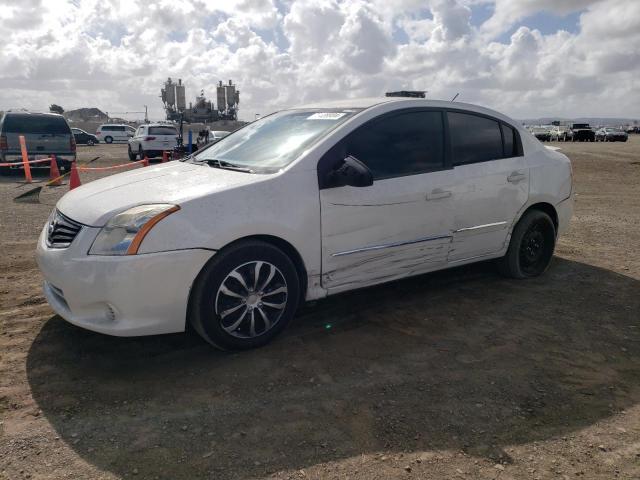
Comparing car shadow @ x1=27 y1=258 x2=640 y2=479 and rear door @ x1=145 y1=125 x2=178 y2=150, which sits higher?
rear door @ x1=145 y1=125 x2=178 y2=150

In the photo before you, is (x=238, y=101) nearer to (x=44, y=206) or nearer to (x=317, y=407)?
(x=44, y=206)

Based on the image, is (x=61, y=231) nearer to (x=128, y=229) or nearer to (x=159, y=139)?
(x=128, y=229)

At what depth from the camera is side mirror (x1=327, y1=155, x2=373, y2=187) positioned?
3.54 meters

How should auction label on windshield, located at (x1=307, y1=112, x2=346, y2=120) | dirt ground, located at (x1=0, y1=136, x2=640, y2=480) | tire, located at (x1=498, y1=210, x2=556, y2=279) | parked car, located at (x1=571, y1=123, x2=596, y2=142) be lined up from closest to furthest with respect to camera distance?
dirt ground, located at (x1=0, y1=136, x2=640, y2=480) → auction label on windshield, located at (x1=307, y1=112, x2=346, y2=120) → tire, located at (x1=498, y1=210, x2=556, y2=279) → parked car, located at (x1=571, y1=123, x2=596, y2=142)

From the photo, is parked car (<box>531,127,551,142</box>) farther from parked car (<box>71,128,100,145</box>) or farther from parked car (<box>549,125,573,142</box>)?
parked car (<box>71,128,100,145</box>)

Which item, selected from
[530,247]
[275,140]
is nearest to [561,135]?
[530,247]

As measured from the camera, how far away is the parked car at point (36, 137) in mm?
14500

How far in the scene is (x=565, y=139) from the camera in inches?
2080

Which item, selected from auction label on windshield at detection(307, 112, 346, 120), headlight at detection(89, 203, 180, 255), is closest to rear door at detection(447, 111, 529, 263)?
auction label on windshield at detection(307, 112, 346, 120)

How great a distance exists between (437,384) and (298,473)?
114cm

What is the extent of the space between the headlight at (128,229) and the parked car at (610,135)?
51.9 m

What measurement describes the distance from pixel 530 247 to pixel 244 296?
3.10 meters

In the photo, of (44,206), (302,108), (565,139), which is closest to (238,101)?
(565,139)

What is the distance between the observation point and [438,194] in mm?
4199
